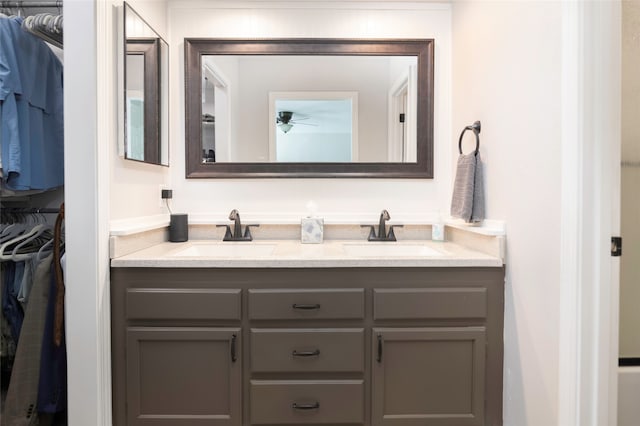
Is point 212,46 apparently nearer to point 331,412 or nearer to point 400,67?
point 400,67

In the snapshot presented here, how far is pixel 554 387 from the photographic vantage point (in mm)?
1250

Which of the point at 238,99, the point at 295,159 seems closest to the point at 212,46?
the point at 238,99

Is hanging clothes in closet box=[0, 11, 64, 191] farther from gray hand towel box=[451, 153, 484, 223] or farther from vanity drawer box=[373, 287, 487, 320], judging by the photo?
gray hand towel box=[451, 153, 484, 223]

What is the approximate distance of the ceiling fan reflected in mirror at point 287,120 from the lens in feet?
6.77

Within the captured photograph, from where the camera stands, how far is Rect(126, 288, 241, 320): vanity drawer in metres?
1.49

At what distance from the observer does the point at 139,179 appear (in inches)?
68.6

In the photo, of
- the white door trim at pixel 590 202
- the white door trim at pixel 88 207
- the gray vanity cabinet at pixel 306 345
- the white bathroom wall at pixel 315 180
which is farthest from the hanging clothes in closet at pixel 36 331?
the white door trim at pixel 590 202

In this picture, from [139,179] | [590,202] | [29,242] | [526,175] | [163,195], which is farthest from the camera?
[163,195]

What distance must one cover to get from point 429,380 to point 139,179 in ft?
5.26

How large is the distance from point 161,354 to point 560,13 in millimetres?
1935

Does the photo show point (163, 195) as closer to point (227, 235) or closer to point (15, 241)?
point (227, 235)

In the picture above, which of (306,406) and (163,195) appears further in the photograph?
(163,195)

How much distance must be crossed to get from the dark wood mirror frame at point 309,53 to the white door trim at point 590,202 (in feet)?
3.06

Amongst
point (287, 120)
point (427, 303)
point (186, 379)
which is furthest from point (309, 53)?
point (186, 379)
